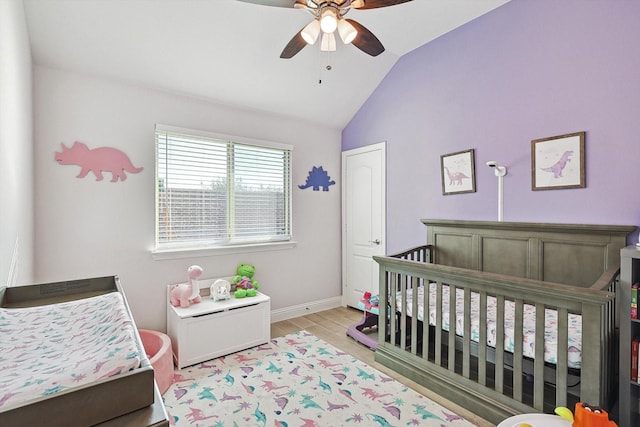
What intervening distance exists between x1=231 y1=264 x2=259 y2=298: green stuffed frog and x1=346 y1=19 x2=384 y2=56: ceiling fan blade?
220cm

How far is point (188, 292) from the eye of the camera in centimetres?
267

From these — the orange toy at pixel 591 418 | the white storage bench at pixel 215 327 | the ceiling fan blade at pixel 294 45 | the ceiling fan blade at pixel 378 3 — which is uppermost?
the ceiling fan blade at pixel 378 3

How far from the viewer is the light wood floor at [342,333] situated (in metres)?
2.01

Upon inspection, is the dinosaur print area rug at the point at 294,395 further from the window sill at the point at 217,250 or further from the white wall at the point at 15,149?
the white wall at the point at 15,149

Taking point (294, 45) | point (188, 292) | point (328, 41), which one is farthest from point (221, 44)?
point (188, 292)

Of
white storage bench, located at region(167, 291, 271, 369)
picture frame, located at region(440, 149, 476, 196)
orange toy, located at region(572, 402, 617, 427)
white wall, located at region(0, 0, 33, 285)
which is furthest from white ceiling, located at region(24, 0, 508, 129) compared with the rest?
orange toy, located at region(572, 402, 617, 427)

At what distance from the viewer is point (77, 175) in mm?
2432

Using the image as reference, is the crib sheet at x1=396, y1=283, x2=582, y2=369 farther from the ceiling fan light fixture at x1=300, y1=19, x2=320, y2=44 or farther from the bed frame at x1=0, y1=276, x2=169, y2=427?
the ceiling fan light fixture at x1=300, y1=19, x2=320, y2=44

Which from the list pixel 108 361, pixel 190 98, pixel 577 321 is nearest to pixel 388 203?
pixel 577 321

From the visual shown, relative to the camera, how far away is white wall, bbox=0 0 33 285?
1.33m

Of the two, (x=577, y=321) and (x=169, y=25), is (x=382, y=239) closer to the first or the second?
(x=577, y=321)

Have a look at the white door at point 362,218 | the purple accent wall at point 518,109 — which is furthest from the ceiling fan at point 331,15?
the white door at point 362,218

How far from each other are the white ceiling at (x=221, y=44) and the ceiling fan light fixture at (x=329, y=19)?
863 mm

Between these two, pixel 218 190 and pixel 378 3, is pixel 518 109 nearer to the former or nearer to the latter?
pixel 378 3
